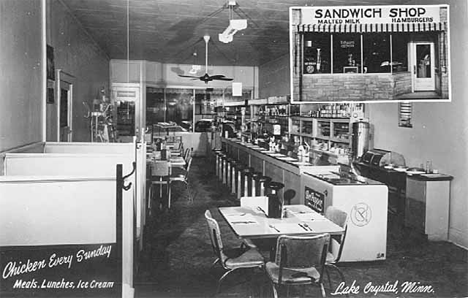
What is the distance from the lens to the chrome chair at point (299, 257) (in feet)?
10.7

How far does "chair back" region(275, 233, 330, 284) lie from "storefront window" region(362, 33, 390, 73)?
157 cm

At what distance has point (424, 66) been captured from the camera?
147 inches

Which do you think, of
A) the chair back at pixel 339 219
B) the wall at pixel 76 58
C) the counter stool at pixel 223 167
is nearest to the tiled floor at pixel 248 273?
the chair back at pixel 339 219

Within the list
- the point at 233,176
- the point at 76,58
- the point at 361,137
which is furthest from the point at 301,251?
the point at 76,58

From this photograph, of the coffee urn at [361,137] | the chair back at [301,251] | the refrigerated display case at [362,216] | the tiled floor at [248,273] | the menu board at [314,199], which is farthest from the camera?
the coffee urn at [361,137]

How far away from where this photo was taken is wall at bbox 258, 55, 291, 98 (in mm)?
12367

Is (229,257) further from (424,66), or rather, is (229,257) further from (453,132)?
(453,132)

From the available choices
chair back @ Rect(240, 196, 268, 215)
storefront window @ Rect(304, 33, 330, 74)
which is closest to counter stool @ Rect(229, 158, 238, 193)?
chair back @ Rect(240, 196, 268, 215)

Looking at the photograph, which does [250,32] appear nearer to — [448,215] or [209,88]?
[448,215]

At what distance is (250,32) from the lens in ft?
29.8

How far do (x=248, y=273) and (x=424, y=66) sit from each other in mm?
2513

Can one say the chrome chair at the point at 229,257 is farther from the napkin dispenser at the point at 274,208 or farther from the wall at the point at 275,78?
the wall at the point at 275,78

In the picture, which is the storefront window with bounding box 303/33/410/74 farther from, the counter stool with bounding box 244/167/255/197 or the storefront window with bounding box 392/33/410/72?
the counter stool with bounding box 244/167/255/197

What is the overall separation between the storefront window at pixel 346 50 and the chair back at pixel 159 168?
13.9 feet
